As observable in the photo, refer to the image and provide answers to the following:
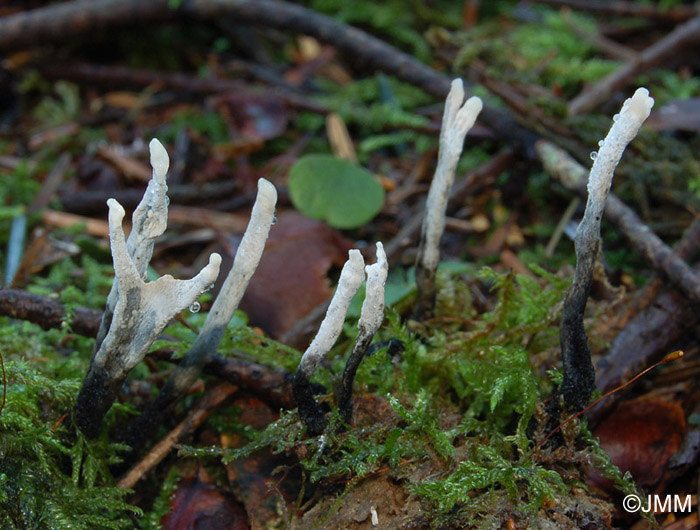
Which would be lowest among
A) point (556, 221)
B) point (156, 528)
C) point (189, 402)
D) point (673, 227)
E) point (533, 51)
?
point (156, 528)

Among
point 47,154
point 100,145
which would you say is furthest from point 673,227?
point 47,154

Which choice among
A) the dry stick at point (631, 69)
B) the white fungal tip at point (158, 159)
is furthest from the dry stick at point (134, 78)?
the white fungal tip at point (158, 159)

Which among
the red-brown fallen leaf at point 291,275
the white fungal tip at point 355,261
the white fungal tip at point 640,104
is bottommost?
the red-brown fallen leaf at point 291,275

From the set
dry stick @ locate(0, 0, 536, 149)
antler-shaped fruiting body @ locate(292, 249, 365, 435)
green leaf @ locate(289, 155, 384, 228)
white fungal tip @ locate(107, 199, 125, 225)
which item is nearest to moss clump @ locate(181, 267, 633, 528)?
antler-shaped fruiting body @ locate(292, 249, 365, 435)

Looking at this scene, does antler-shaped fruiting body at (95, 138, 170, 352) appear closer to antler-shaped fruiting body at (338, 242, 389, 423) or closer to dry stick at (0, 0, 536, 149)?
antler-shaped fruiting body at (338, 242, 389, 423)

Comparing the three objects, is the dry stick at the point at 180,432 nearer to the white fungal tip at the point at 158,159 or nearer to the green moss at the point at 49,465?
the green moss at the point at 49,465

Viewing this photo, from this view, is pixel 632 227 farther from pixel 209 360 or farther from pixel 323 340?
pixel 209 360

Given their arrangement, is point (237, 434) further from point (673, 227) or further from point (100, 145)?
point (100, 145)
